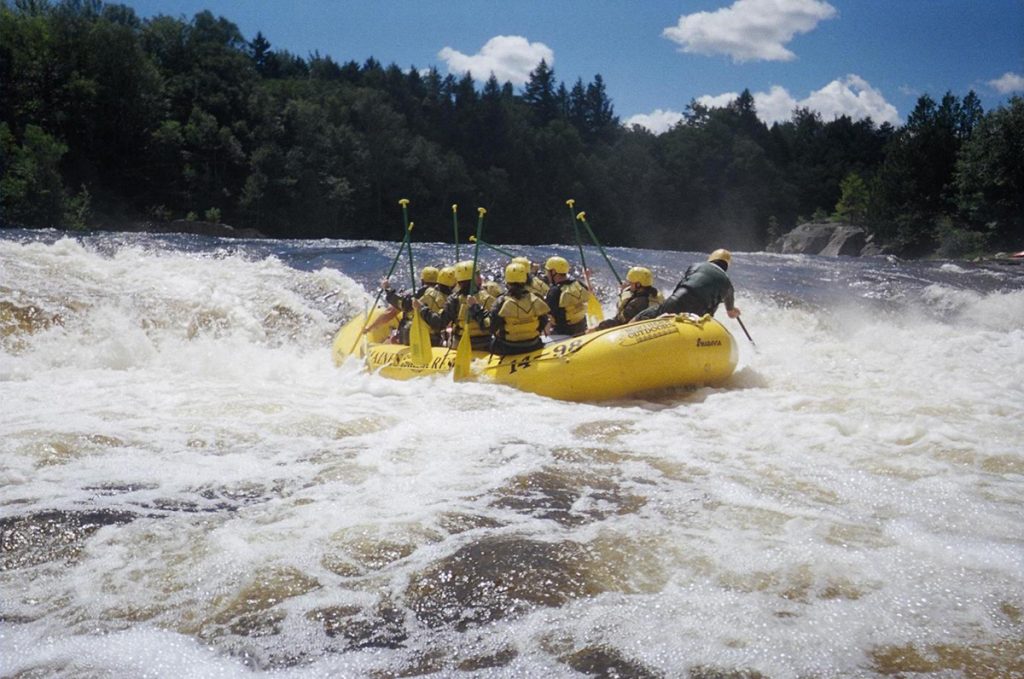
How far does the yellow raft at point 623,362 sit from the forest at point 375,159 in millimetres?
25636

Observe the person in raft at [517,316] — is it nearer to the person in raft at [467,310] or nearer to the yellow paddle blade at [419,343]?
the person in raft at [467,310]

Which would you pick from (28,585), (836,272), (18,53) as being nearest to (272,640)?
(28,585)

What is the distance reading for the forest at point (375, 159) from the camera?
3456 cm

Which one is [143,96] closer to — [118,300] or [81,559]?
[118,300]

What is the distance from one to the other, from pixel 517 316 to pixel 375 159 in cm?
4583

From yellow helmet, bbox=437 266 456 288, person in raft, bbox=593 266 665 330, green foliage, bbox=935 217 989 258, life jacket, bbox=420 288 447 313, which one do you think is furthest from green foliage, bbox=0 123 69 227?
green foliage, bbox=935 217 989 258

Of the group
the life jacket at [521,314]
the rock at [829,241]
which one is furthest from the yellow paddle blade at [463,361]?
the rock at [829,241]

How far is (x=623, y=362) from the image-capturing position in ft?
23.1

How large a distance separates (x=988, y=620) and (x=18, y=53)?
42739 mm

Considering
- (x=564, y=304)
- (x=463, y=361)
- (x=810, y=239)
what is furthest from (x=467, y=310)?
(x=810, y=239)

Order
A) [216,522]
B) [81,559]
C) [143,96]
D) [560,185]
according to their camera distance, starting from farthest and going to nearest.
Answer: [560,185] → [143,96] → [216,522] → [81,559]

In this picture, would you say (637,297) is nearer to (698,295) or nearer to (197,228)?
(698,295)

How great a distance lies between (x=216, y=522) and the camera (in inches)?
159

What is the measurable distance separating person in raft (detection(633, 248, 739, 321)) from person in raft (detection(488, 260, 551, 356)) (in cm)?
108
